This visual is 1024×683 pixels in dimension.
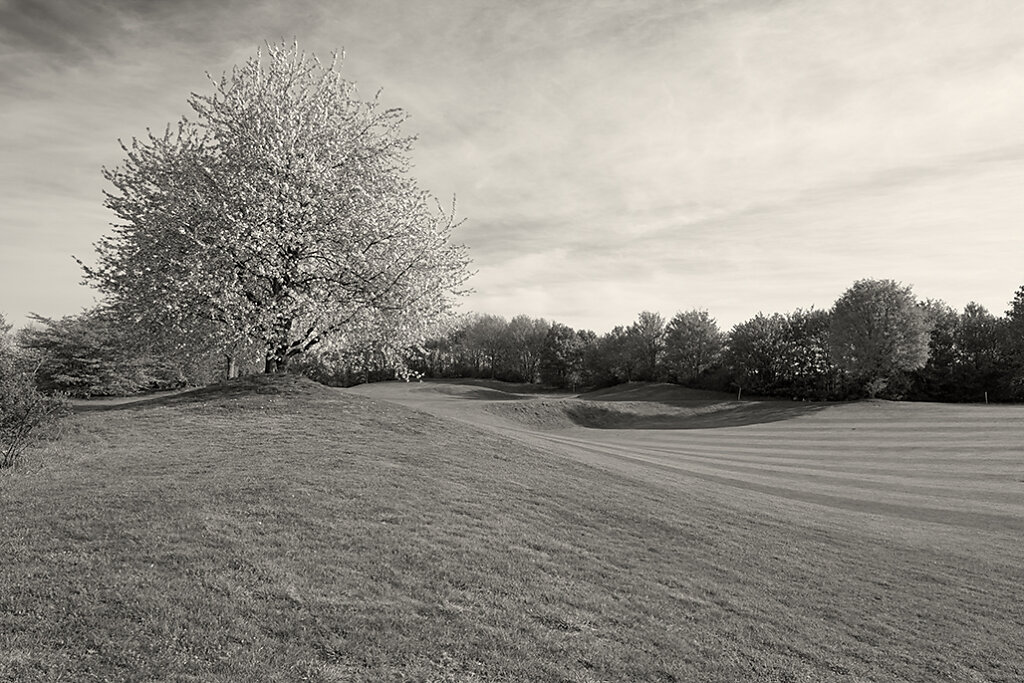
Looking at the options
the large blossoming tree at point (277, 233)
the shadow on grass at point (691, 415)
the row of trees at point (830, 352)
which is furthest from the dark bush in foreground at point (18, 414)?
the shadow on grass at point (691, 415)

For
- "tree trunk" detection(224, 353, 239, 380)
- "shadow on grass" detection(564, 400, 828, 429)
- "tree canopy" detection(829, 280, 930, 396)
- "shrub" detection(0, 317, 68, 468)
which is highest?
"tree canopy" detection(829, 280, 930, 396)

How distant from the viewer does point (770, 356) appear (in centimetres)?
6331

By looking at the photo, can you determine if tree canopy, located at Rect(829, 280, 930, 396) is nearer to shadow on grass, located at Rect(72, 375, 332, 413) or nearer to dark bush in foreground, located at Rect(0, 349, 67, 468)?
shadow on grass, located at Rect(72, 375, 332, 413)

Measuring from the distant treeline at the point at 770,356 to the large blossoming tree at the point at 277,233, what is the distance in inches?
175

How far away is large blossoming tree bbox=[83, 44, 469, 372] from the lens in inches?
734

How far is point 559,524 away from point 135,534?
668cm

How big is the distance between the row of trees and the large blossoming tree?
18.7m

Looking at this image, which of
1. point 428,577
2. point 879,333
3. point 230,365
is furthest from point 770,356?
point 428,577

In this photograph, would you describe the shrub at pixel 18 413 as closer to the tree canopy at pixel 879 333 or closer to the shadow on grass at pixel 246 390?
the shadow on grass at pixel 246 390

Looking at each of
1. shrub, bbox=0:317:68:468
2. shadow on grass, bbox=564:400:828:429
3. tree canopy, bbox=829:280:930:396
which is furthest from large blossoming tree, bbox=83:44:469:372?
tree canopy, bbox=829:280:930:396

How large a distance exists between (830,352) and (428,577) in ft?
188

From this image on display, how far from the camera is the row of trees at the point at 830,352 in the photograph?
53031mm

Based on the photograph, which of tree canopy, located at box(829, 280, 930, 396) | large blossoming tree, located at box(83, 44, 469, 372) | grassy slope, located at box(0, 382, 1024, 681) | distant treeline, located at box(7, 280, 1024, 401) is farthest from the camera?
tree canopy, located at box(829, 280, 930, 396)

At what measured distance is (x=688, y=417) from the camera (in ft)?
174
